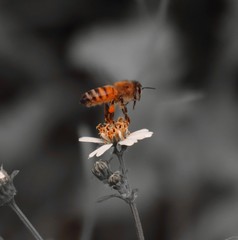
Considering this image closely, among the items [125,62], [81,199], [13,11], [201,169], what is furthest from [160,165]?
[13,11]

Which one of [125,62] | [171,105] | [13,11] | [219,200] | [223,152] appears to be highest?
[13,11]

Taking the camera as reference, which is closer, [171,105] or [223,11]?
[171,105]

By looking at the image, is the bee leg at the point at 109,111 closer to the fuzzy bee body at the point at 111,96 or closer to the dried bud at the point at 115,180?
the fuzzy bee body at the point at 111,96

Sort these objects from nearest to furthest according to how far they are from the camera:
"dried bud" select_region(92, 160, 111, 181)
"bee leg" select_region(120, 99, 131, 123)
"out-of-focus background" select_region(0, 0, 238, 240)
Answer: "dried bud" select_region(92, 160, 111, 181) → "bee leg" select_region(120, 99, 131, 123) → "out-of-focus background" select_region(0, 0, 238, 240)

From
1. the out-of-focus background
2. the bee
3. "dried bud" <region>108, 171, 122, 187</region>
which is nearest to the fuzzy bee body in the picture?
the bee

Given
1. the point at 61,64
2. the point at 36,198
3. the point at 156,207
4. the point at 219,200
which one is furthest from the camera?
the point at 61,64

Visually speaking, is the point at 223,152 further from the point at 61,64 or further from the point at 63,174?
the point at 61,64

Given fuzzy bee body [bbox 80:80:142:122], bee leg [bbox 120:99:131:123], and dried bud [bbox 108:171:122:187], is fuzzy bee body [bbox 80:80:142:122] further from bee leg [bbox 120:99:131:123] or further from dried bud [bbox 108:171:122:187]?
dried bud [bbox 108:171:122:187]
